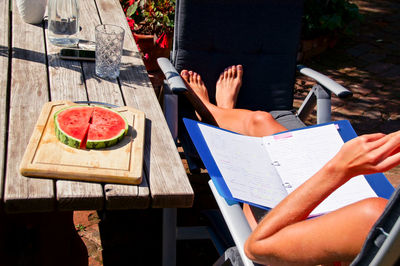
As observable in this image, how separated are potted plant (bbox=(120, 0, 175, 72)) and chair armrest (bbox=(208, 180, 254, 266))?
7.65 ft

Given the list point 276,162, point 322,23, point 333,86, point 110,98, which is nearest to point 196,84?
point 333,86

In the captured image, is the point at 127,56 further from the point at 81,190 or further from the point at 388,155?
the point at 388,155

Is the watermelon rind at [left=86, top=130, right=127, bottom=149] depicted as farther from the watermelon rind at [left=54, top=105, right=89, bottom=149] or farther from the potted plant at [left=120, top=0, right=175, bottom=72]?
the potted plant at [left=120, top=0, right=175, bottom=72]

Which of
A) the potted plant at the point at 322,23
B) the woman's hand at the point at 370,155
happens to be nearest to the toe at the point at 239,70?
the woman's hand at the point at 370,155

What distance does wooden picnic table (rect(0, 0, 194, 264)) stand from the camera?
139 cm

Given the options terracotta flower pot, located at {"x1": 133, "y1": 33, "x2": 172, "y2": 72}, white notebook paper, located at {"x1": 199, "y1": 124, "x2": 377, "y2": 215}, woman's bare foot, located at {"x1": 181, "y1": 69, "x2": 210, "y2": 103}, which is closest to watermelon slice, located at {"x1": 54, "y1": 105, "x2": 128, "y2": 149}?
white notebook paper, located at {"x1": 199, "y1": 124, "x2": 377, "y2": 215}

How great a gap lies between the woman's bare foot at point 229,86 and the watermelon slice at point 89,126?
1.35 meters

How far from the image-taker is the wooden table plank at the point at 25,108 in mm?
1351

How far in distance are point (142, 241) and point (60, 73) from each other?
1116 mm

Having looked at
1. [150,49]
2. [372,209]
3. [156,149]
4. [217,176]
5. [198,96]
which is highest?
[372,209]

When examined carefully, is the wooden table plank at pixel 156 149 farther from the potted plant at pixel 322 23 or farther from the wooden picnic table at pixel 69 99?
the potted plant at pixel 322 23

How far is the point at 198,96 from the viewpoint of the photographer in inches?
116

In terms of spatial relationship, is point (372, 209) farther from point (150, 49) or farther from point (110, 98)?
point (150, 49)

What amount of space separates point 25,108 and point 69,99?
181 mm
